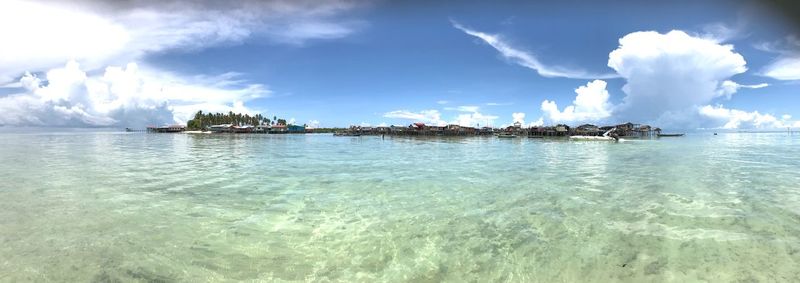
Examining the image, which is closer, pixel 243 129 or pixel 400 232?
pixel 400 232

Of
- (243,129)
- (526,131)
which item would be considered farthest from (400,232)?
(243,129)

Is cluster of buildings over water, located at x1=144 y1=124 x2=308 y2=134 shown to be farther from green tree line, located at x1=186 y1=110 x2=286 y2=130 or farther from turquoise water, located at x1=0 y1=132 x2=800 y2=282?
turquoise water, located at x1=0 y1=132 x2=800 y2=282

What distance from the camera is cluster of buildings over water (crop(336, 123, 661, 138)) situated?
8214 cm

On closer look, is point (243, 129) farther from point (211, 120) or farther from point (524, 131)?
point (524, 131)

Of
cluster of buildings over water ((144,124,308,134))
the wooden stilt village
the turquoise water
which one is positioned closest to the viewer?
the turquoise water

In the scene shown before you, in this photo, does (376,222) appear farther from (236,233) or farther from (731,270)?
(731,270)

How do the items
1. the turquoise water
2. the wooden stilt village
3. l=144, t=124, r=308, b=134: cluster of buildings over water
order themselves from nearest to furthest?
the turquoise water → the wooden stilt village → l=144, t=124, r=308, b=134: cluster of buildings over water

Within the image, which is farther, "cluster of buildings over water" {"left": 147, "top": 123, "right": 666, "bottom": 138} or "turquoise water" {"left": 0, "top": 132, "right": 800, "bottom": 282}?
"cluster of buildings over water" {"left": 147, "top": 123, "right": 666, "bottom": 138}

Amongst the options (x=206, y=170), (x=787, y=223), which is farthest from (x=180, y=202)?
(x=787, y=223)

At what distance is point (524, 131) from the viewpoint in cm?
9438

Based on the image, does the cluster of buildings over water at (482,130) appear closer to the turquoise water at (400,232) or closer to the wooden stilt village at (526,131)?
the wooden stilt village at (526,131)

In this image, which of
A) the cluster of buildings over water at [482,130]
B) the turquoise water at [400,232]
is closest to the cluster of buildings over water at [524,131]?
the cluster of buildings over water at [482,130]

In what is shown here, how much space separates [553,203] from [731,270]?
4.75 metres

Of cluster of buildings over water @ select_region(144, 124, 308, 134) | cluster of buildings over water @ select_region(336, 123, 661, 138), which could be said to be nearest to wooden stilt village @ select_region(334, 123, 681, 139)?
cluster of buildings over water @ select_region(336, 123, 661, 138)
